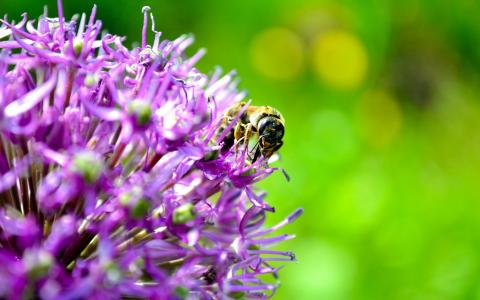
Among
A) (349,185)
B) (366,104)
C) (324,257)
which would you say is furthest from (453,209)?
(366,104)

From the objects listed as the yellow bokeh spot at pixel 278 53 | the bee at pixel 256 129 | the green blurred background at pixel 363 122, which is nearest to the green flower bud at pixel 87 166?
the bee at pixel 256 129

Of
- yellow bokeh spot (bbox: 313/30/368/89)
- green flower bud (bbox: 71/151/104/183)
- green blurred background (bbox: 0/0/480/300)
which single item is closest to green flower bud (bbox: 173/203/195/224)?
green flower bud (bbox: 71/151/104/183)

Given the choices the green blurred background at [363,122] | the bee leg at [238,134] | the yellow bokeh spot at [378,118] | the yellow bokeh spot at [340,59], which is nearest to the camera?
the bee leg at [238,134]

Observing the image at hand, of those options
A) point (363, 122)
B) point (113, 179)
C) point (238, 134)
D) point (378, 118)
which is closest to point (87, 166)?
point (113, 179)

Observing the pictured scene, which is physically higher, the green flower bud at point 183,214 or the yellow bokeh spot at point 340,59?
the yellow bokeh spot at point 340,59

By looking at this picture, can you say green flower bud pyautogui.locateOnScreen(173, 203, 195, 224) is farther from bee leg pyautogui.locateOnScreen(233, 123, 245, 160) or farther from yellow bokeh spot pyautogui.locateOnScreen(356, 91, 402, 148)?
yellow bokeh spot pyautogui.locateOnScreen(356, 91, 402, 148)

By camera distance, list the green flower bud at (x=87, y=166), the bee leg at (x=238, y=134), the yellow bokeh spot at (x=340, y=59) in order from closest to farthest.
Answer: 1. the green flower bud at (x=87, y=166)
2. the bee leg at (x=238, y=134)
3. the yellow bokeh spot at (x=340, y=59)

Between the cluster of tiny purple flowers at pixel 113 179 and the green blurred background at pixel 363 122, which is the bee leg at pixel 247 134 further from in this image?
the green blurred background at pixel 363 122

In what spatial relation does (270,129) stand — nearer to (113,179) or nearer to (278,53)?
(113,179)

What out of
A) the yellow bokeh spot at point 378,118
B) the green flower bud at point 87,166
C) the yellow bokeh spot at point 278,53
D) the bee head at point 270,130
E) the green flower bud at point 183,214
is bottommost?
the green flower bud at point 87,166
